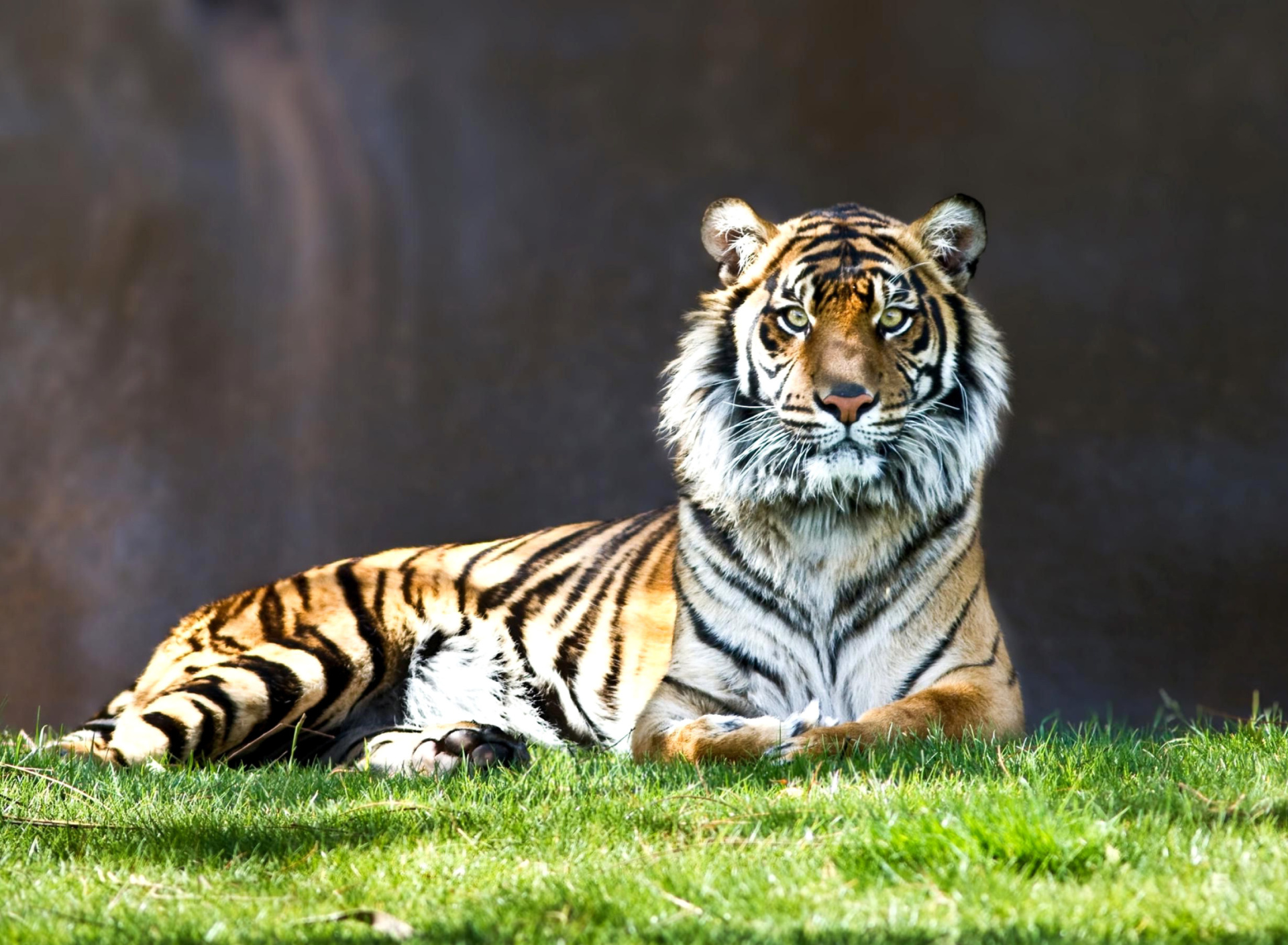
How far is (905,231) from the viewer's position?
13.8 feet

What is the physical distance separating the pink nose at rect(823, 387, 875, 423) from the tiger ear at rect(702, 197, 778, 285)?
713mm

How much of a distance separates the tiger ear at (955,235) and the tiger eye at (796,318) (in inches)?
19.3

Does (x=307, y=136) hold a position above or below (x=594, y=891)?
above

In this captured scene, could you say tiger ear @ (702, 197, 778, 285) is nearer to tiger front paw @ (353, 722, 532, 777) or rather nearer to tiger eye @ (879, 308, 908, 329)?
tiger eye @ (879, 308, 908, 329)

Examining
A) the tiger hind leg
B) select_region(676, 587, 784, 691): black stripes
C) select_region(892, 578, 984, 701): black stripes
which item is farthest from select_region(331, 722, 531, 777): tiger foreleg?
select_region(892, 578, 984, 701): black stripes

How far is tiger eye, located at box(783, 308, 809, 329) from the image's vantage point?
393cm

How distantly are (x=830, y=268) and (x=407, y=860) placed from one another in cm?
215

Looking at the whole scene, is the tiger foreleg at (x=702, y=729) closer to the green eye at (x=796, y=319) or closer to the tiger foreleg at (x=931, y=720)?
the tiger foreleg at (x=931, y=720)

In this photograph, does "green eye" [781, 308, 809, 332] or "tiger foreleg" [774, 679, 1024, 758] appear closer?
"tiger foreleg" [774, 679, 1024, 758]

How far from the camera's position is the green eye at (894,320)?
154 inches

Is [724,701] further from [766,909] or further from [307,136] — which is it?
[307,136]

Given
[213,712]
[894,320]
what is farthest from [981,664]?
[213,712]

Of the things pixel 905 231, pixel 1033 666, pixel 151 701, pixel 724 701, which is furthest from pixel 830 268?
pixel 1033 666

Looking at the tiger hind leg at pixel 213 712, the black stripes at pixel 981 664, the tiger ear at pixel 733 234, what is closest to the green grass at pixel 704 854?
the black stripes at pixel 981 664
